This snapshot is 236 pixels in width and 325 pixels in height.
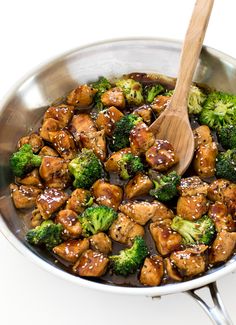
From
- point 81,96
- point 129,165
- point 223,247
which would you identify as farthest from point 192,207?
point 81,96

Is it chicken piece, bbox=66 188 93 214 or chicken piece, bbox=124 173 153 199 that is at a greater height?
chicken piece, bbox=124 173 153 199

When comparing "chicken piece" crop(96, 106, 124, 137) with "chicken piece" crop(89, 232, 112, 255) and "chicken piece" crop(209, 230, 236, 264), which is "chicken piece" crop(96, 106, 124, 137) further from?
"chicken piece" crop(209, 230, 236, 264)

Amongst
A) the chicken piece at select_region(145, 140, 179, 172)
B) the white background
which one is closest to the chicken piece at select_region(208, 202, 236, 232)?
the chicken piece at select_region(145, 140, 179, 172)

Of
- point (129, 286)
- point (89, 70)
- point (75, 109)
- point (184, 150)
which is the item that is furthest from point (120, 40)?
point (129, 286)

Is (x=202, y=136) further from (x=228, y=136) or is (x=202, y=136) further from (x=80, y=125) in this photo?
(x=80, y=125)

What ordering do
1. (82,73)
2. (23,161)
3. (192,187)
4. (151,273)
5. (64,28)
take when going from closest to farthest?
(151,273) → (192,187) → (23,161) → (82,73) → (64,28)

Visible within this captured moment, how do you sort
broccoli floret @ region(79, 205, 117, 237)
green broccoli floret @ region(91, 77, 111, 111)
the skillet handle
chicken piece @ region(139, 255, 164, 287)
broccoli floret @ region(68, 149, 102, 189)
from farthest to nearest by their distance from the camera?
1. green broccoli floret @ region(91, 77, 111, 111)
2. broccoli floret @ region(68, 149, 102, 189)
3. broccoli floret @ region(79, 205, 117, 237)
4. chicken piece @ region(139, 255, 164, 287)
5. the skillet handle
